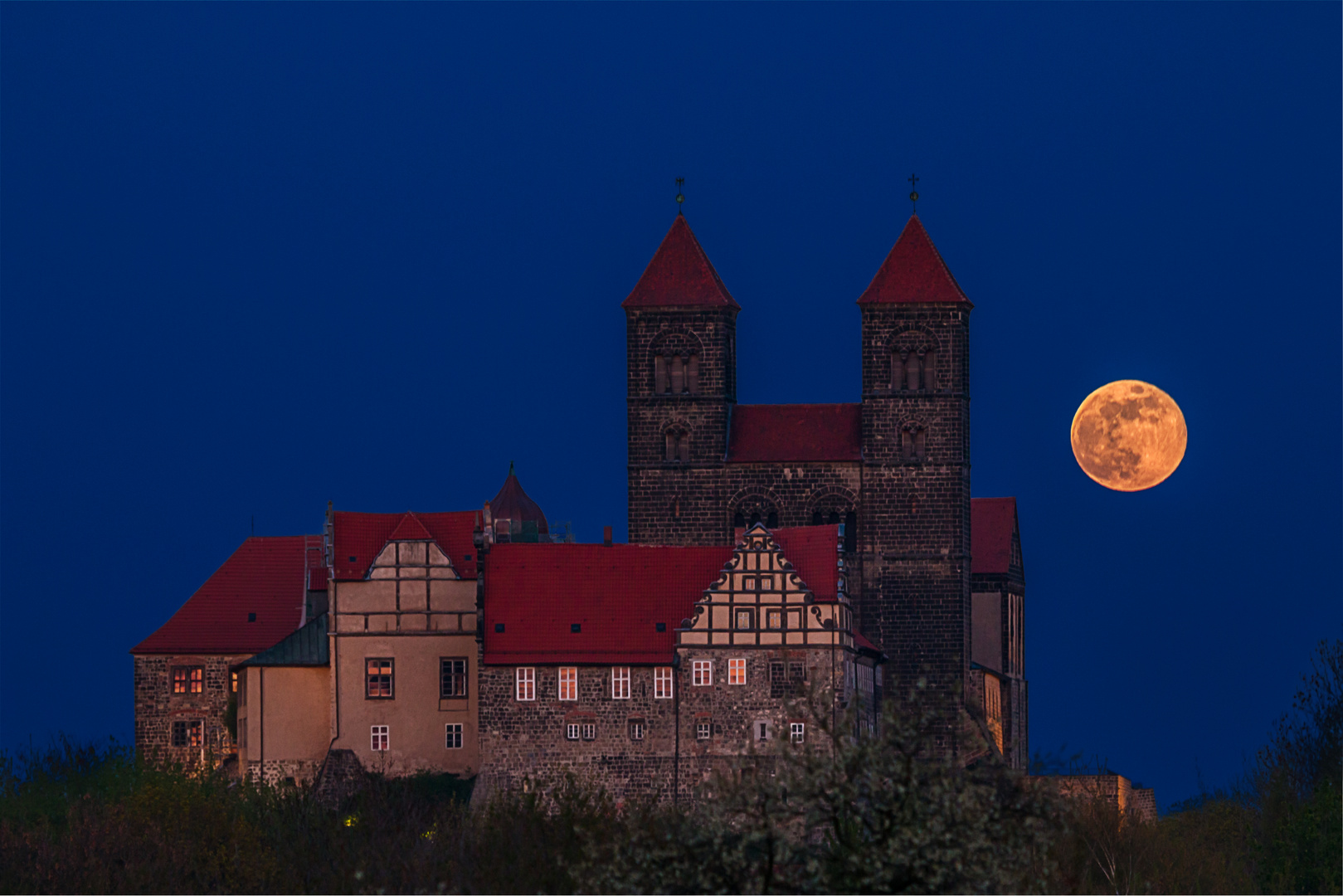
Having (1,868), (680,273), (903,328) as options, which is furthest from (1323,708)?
(1,868)

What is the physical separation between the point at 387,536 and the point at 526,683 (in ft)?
22.5

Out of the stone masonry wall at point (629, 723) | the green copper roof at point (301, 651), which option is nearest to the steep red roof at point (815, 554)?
the stone masonry wall at point (629, 723)

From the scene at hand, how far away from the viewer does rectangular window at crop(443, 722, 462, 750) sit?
7450cm

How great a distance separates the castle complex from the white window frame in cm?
7

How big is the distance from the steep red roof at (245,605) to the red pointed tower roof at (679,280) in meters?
14.5

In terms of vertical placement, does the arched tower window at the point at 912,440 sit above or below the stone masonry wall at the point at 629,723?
above

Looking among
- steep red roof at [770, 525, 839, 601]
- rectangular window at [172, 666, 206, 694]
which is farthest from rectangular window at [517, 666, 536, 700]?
rectangular window at [172, 666, 206, 694]

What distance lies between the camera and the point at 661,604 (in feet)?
244

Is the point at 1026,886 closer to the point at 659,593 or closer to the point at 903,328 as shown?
the point at 659,593

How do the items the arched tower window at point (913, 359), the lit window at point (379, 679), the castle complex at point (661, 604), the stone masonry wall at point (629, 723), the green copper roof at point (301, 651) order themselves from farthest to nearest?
the arched tower window at point (913, 359) → the green copper roof at point (301, 651) → the lit window at point (379, 679) → the castle complex at point (661, 604) → the stone masonry wall at point (629, 723)

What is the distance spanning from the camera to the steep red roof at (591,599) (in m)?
73.0

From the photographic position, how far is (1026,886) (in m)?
40.7

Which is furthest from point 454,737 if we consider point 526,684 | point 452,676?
point 526,684

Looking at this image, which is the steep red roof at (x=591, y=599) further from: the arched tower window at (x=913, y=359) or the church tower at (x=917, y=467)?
the arched tower window at (x=913, y=359)
